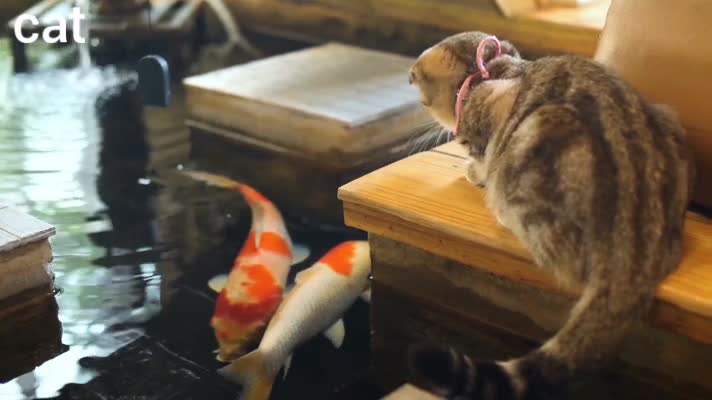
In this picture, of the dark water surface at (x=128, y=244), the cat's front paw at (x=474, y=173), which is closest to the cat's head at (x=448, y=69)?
the cat's front paw at (x=474, y=173)

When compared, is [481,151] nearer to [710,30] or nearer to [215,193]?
[710,30]

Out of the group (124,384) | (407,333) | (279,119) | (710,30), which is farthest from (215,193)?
(710,30)

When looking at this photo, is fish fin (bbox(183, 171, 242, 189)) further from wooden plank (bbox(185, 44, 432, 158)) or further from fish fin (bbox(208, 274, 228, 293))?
fish fin (bbox(208, 274, 228, 293))

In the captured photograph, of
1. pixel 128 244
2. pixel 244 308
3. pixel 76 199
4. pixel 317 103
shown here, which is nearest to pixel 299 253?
pixel 244 308

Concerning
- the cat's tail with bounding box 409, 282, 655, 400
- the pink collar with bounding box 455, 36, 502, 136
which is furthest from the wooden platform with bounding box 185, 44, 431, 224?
the cat's tail with bounding box 409, 282, 655, 400

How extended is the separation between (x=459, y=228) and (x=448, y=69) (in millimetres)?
432

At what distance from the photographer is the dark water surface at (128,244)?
232cm

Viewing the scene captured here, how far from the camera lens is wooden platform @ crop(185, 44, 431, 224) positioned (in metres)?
3.45

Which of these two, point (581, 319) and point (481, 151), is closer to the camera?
point (581, 319)

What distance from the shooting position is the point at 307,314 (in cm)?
241

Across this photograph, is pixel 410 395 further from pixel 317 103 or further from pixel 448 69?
pixel 317 103

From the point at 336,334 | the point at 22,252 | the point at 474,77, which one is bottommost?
the point at 336,334

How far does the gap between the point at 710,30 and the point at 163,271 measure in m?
1.85

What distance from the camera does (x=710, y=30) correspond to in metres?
1.81
